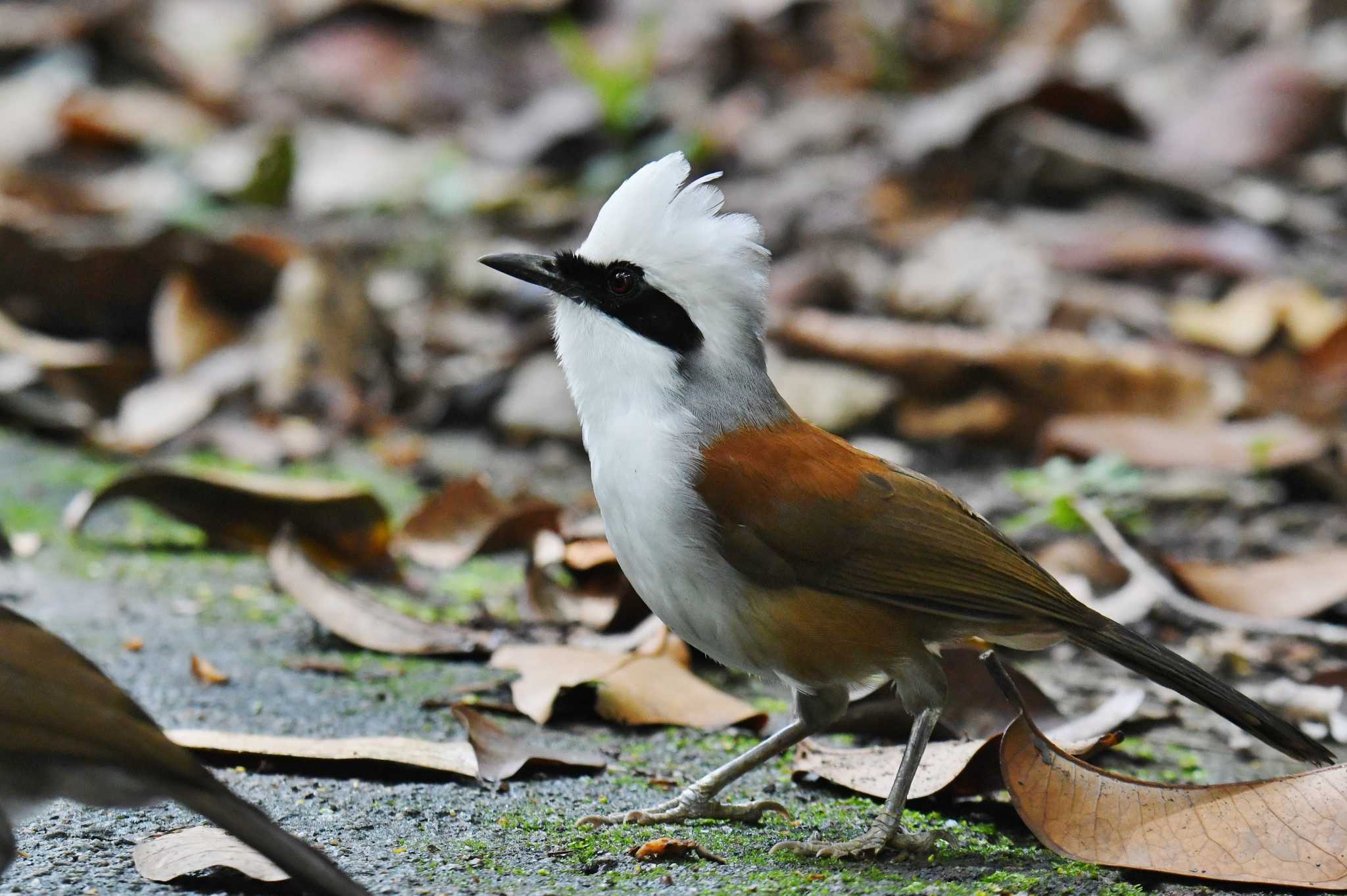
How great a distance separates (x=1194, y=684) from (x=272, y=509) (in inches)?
102

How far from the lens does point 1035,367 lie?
603cm

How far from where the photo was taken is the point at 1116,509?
196 inches

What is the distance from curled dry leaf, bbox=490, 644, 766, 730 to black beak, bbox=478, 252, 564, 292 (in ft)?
2.85

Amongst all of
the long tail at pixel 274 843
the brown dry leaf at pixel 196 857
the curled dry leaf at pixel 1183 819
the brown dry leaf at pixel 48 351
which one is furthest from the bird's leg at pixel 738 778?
the brown dry leaf at pixel 48 351

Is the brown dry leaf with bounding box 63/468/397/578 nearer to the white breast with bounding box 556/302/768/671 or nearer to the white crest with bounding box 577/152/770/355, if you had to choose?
the white breast with bounding box 556/302/768/671

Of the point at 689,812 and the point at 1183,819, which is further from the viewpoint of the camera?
the point at 689,812

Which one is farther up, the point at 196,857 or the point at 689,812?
the point at 689,812

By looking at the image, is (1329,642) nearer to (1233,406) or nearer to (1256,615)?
(1256,615)

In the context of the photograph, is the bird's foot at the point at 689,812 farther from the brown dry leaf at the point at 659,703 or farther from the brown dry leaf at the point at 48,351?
the brown dry leaf at the point at 48,351

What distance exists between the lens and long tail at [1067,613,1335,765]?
299 centimetres

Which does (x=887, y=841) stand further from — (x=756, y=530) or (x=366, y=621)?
(x=366, y=621)

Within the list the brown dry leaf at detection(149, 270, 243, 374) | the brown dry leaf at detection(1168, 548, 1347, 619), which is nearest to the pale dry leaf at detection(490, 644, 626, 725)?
the brown dry leaf at detection(1168, 548, 1347, 619)

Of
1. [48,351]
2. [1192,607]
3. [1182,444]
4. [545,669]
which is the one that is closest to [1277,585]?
[1192,607]

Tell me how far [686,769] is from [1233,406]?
3.61 metres
